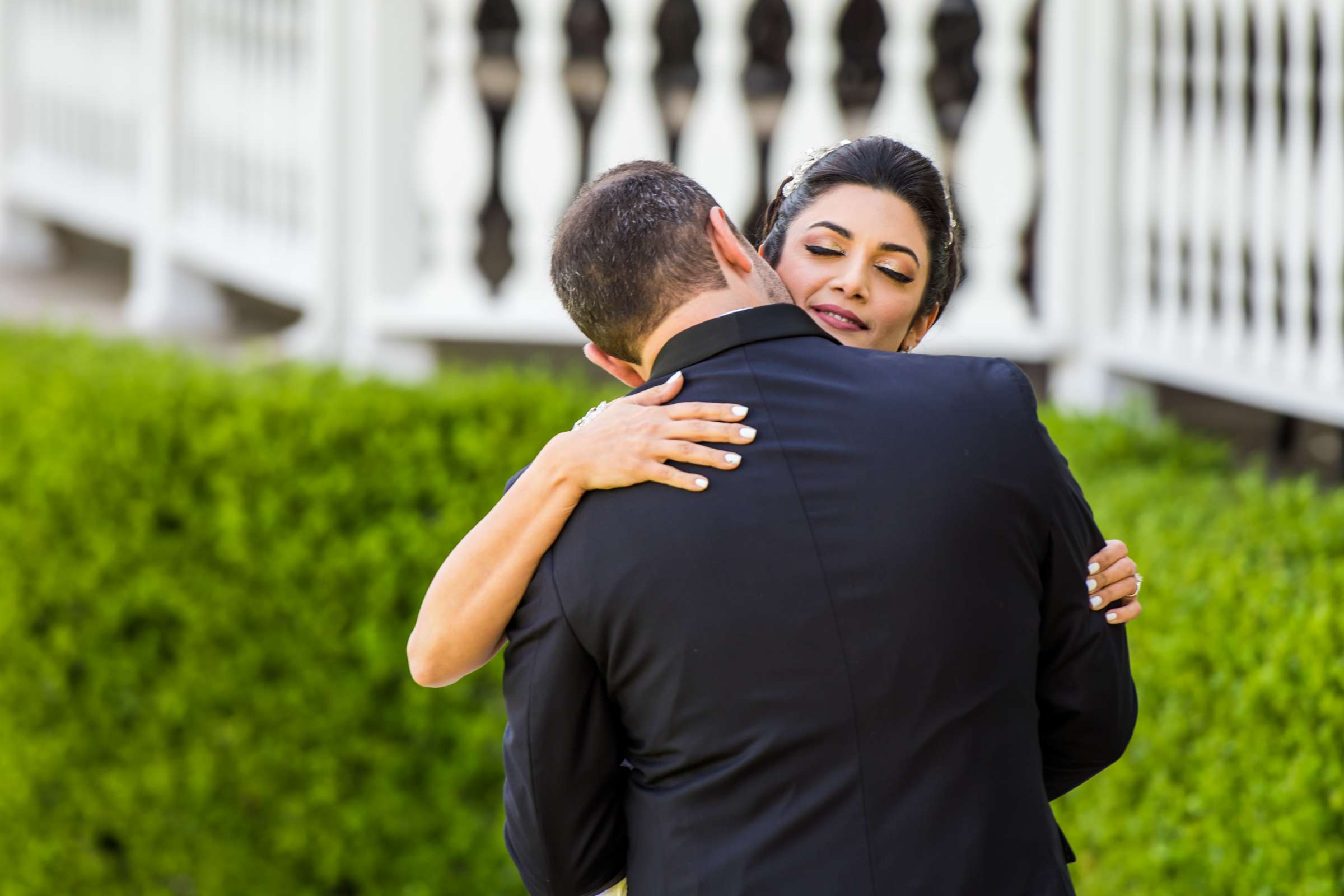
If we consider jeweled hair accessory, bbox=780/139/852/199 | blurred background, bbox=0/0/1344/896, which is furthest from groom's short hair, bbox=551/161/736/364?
blurred background, bbox=0/0/1344/896

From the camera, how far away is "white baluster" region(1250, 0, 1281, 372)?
4387 mm

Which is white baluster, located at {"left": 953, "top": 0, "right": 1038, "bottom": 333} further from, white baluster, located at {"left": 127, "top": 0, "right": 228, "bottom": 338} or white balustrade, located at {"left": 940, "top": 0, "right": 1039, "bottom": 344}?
white baluster, located at {"left": 127, "top": 0, "right": 228, "bottom": 338}

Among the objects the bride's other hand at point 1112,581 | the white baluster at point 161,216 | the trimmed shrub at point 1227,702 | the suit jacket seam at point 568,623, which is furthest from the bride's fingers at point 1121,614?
the white baluster at point 161,216

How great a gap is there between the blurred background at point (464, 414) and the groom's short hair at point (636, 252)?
187 centimetres

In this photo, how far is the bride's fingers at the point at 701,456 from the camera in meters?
1.77

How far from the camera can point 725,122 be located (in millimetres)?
5262

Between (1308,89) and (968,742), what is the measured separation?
320cm

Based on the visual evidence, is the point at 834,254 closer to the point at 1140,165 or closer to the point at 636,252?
the point at 636,252

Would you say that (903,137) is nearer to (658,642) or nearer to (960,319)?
(960,319)

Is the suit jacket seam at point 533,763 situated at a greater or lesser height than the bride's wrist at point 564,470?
lesser

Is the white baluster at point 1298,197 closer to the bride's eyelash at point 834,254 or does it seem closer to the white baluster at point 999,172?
the white baluster at point 999,172

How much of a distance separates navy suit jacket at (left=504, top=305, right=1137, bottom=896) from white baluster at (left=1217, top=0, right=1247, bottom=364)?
2968mm

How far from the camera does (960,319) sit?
517 cm

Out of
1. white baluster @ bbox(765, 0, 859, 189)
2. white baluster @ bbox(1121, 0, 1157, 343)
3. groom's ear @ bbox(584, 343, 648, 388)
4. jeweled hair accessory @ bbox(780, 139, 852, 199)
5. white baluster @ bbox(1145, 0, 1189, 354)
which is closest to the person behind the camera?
groom's ear @ bbox(584, 343, 648, 388)
